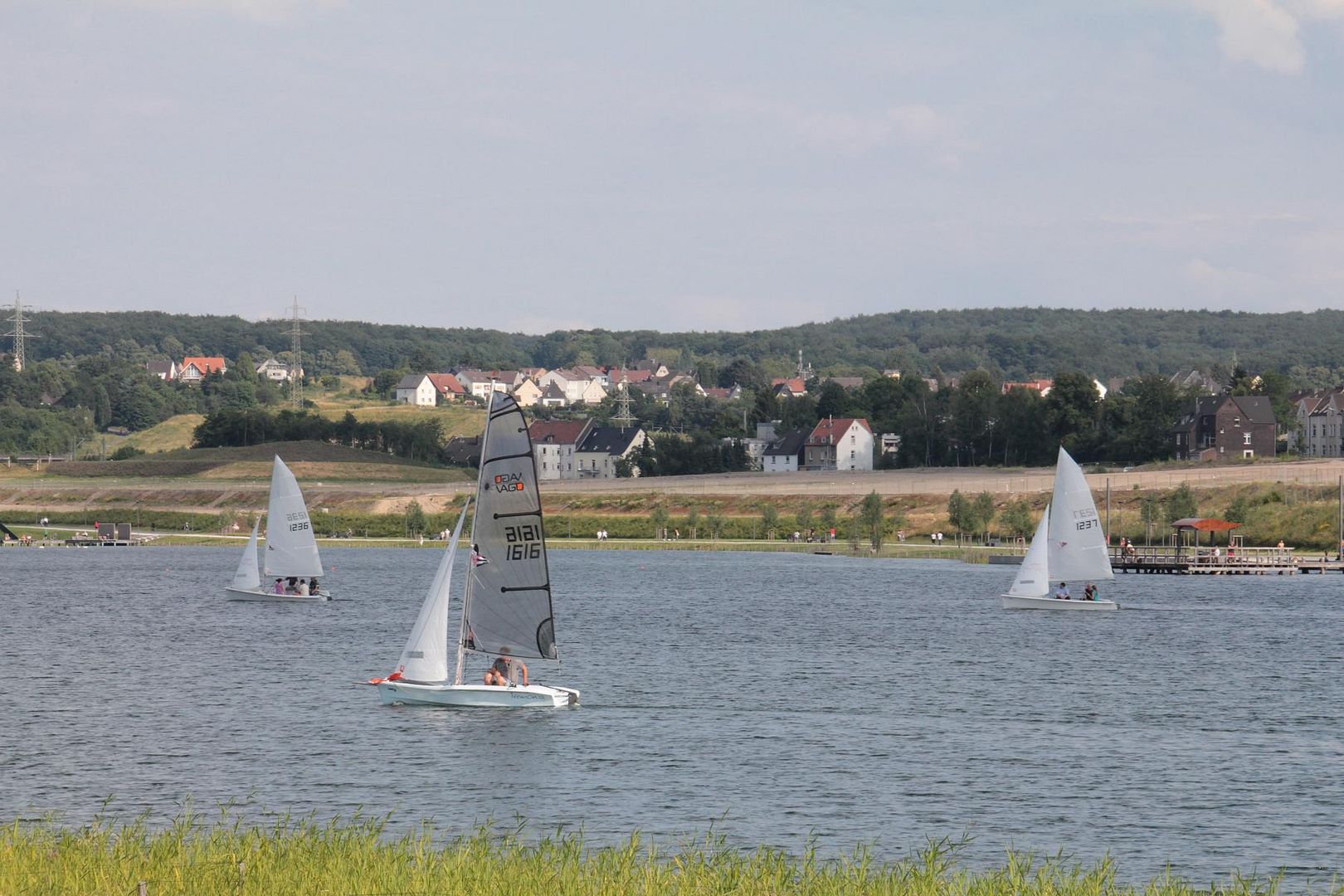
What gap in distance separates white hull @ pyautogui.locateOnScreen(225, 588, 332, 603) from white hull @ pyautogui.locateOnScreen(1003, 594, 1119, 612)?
3510 cm

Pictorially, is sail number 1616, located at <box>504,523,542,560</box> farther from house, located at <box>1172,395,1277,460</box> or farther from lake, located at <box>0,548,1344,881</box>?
house, located at <box>1172,395,1277,460</box>

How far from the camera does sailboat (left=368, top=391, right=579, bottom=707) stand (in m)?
41.9

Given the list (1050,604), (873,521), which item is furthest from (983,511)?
(1050,604)

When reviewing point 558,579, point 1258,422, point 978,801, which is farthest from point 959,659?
point 1258,422

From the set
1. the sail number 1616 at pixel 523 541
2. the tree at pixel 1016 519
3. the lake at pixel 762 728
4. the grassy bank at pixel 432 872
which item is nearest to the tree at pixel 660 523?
the tree at pixel 1016 519

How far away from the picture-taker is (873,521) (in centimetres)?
13912

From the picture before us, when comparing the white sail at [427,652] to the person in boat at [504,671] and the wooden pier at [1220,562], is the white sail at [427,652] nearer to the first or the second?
the person in boat at [504,671]

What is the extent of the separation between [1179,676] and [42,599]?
197 ft

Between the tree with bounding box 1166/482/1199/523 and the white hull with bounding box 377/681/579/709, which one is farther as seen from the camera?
the tree with bounding box 1166/482/1199/523

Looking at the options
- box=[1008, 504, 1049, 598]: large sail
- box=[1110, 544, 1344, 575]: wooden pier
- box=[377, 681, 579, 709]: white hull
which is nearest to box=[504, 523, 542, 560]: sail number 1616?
box=[377, 681, 579, 709]: white hull

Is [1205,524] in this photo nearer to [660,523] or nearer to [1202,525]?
[1202,525]

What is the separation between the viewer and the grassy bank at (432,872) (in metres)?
21.0

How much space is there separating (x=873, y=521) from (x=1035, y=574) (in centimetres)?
5844

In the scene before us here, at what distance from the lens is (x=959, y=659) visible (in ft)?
199
